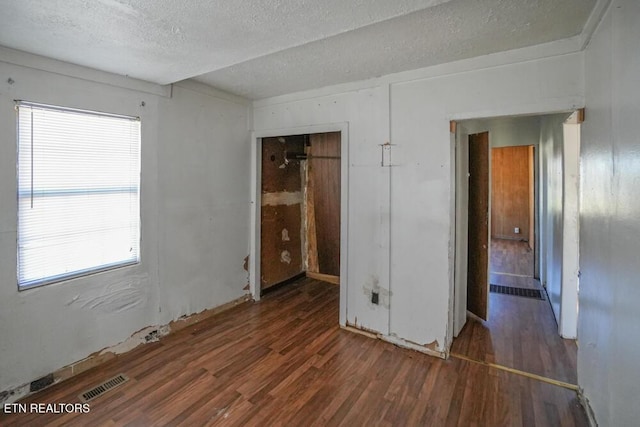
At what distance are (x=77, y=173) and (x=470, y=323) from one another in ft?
12.5

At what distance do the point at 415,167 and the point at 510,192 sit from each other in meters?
6.16

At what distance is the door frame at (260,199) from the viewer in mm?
3068

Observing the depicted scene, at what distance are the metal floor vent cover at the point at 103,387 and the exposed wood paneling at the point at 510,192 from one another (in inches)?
302

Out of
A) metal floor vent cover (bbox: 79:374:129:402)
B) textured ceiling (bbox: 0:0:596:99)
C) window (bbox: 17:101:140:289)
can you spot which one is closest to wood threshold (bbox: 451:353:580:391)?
textured ceiling (bbox: 0:0:596:99)

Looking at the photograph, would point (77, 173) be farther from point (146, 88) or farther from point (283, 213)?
point (283, 213)

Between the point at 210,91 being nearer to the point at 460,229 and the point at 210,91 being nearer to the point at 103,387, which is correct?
the point at 103,387

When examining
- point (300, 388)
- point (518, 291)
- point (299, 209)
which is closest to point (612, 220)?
point (300, 388)

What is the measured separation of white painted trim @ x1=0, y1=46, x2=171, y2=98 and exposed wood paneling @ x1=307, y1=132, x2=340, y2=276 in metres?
2.15

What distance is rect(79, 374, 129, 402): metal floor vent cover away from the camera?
210 centimetres

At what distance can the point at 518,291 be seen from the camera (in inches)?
161

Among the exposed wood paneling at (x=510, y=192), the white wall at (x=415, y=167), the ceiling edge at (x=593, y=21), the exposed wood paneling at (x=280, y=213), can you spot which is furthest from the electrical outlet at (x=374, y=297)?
the exposed wood paneling at (x=510, y=192)

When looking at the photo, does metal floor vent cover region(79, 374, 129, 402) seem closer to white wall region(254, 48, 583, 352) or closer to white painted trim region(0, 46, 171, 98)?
white wall region(254, 48, 583, 352)

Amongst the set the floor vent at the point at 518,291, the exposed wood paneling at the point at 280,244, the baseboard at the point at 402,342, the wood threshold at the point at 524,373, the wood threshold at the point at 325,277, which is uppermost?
the exposed wood paneling at the point at 280,244

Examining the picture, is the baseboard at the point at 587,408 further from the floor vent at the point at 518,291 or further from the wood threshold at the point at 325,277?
the wood threshold at the point at 325,277
